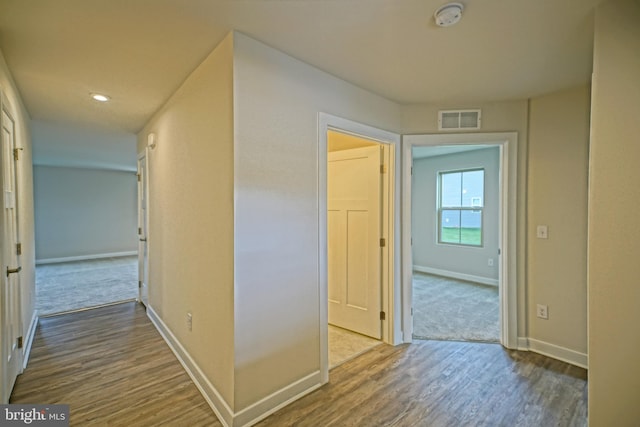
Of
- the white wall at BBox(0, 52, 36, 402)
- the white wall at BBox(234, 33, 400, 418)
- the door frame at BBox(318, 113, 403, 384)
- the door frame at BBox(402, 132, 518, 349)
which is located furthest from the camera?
the door frame at BBox(402, 132, 518, 349)

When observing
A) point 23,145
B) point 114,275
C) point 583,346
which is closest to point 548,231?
point 583,346

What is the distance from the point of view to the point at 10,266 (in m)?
2.16

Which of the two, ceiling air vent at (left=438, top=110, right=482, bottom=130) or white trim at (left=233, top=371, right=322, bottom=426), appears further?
ceiling air vent at (left=438, top=110, right=482, bottom=130)

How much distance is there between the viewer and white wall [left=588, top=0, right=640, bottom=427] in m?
1.37

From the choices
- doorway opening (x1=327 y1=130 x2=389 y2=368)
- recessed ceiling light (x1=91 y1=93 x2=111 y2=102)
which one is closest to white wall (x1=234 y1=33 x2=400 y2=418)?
doorway opening (x1=327 y1=130 x2=389 y2=368)

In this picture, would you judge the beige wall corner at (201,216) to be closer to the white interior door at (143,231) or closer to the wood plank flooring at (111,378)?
the wood plank flooring at (111,378)

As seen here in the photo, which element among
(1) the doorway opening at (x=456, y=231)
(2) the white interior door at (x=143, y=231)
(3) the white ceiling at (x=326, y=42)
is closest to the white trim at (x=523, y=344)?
(1) the doorway opening at (x=456, y=231)

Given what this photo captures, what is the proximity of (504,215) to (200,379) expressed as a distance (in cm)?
314

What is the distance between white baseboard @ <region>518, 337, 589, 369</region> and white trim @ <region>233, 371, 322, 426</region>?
213cm

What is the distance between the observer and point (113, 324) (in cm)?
347

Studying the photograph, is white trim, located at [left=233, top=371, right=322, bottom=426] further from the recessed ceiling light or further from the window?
the window

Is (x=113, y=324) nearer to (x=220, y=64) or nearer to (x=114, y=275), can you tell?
(x=114, y=275)

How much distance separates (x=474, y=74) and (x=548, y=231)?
165 cm

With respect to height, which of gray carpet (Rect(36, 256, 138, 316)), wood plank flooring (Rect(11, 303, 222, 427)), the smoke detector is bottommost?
wood plank flooring (Rect(11, 303, 222, 427))
